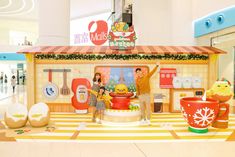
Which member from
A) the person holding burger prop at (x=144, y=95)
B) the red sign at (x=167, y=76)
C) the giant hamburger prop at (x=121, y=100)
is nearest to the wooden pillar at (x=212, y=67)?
the red sign at (x=167, y=76)

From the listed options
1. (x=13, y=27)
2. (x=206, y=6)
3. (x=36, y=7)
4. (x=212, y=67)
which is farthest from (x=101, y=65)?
(x=13, y=27)

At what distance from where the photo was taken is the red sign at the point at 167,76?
128 inches

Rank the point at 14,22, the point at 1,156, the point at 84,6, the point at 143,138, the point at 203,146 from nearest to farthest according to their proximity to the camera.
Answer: the point at 1,156 < the point at 203,146 < the point at 143,138 < the point at 84,6 < the point at 14,22

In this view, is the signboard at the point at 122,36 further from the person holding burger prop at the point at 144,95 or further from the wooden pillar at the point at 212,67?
the wooden pillar at the point at 212,67

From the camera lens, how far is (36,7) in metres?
12.3

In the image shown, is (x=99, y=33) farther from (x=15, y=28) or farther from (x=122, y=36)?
(x=15, y=28)

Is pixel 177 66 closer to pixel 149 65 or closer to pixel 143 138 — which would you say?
pixel 149 65

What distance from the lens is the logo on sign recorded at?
336 inches

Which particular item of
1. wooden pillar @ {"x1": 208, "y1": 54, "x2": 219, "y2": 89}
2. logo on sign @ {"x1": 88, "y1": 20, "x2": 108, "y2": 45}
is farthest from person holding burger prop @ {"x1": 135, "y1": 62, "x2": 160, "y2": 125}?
logo on sign @ {"x1": 88, "y1": 20, "x2": 108, "y2": 45}

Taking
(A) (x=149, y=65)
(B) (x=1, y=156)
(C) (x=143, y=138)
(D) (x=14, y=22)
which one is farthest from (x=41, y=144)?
(D) (x=14, y=22)

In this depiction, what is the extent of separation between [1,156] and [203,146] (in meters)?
1.42

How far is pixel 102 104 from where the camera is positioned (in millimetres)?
2572

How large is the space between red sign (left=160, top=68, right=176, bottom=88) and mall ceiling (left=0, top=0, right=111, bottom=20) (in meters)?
8.32

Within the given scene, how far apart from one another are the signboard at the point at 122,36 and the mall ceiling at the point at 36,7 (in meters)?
8.24
